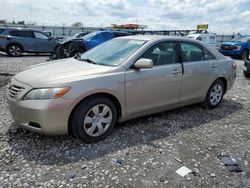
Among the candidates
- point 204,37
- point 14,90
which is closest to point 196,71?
point 14,90

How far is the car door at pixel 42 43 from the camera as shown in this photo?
599 inches

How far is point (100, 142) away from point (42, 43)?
13.0 meters

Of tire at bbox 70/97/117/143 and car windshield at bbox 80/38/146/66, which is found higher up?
car windshield at bbox 80/38/146/66

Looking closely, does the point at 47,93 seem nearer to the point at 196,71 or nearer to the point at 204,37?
the point at 196,71

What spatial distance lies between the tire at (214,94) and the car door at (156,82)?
1082 millimetres

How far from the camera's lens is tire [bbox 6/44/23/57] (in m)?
14.5

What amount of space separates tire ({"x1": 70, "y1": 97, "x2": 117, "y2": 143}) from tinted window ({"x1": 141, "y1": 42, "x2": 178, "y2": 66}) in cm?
107

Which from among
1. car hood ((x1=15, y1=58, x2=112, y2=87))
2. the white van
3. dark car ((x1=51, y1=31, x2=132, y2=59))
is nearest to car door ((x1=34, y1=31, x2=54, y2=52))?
dark car ((x1=51, y1=31, x2=132, y2=59))

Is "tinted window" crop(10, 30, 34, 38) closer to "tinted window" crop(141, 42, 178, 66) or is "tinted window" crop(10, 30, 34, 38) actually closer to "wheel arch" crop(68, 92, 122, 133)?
"tinted window" crop(141, 42, 178, 66)

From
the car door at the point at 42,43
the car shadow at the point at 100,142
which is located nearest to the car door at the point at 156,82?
the car shadow at the point at 100,142

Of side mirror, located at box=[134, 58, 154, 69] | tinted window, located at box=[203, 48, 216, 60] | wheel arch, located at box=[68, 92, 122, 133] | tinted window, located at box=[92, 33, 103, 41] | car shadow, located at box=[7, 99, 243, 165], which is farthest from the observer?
tinted window, located at box=[92, 33, 103, 41]

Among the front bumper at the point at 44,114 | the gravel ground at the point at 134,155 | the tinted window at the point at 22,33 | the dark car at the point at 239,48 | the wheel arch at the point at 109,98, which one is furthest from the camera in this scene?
the dark car at the point at 239,48

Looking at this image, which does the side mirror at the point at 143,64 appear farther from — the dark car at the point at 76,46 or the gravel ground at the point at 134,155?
the dark car at the point at 76,46

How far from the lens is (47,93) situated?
333 cm
